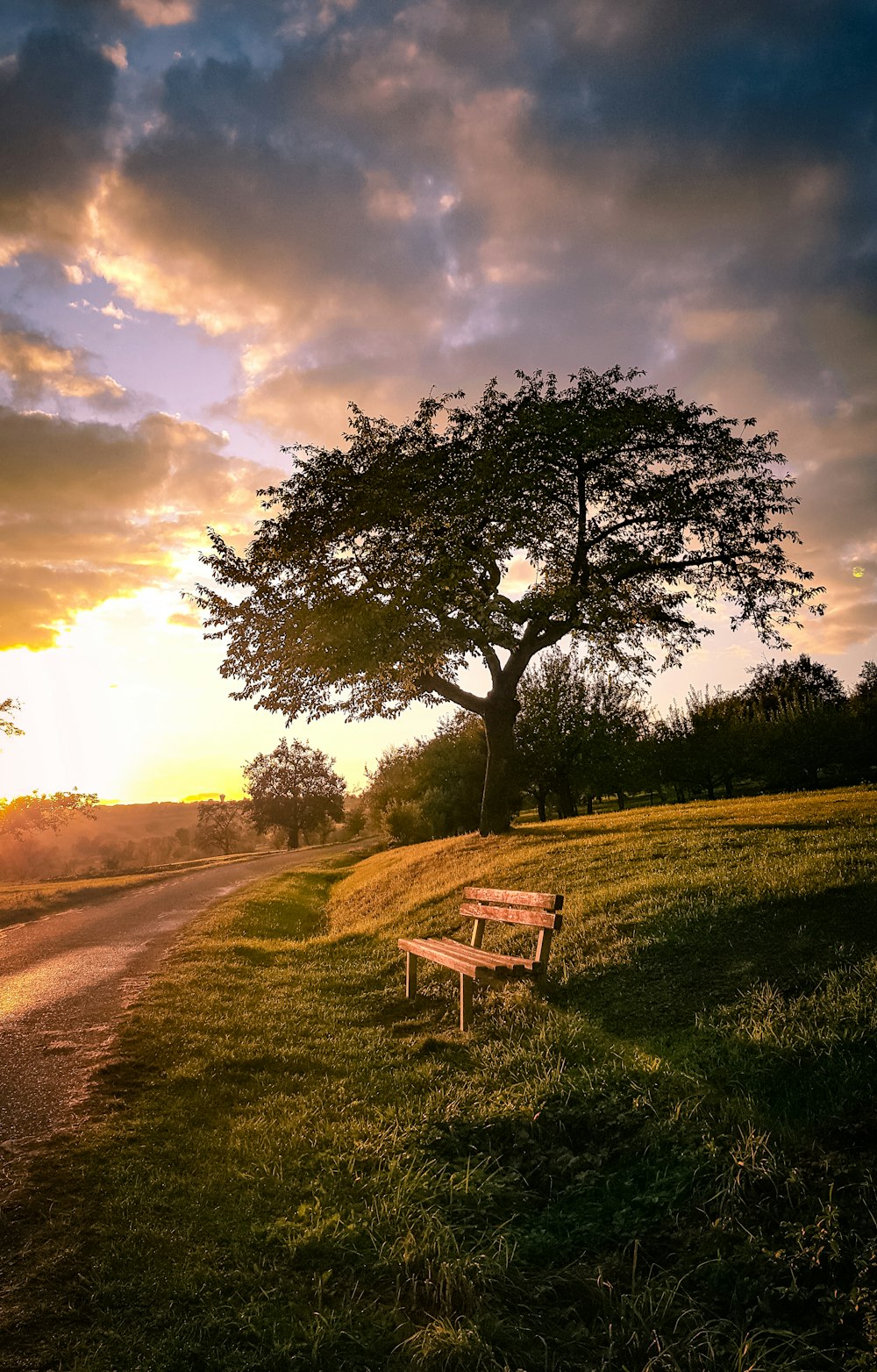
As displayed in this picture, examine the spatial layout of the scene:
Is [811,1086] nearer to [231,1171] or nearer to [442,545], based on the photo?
[231,1171]

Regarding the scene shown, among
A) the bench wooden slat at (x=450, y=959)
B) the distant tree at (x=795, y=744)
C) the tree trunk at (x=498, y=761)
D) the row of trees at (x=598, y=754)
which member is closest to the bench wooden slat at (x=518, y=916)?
the bench wooden slat at (x=450, y=959)

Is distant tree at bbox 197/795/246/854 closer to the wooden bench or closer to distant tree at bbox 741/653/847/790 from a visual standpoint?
distant tree at bbox 741/653/847/790

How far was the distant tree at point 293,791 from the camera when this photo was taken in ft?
256

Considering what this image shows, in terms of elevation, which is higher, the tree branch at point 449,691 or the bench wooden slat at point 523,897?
the tree branch at point 449,691

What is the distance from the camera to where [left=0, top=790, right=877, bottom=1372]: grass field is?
3404mm

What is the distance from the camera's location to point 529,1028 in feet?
24.4

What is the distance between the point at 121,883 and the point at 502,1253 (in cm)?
2893

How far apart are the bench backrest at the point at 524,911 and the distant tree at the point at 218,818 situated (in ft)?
265

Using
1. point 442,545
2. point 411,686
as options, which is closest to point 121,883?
point 411,686

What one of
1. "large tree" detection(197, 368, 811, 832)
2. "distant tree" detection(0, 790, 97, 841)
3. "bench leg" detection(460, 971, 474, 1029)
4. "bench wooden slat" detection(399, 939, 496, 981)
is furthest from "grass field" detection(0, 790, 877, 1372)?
"distant tree" detection(0, 790, 97, 841)

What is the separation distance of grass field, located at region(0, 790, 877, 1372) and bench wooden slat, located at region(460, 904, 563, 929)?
857 millimetres

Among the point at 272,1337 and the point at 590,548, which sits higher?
the point at 590,548

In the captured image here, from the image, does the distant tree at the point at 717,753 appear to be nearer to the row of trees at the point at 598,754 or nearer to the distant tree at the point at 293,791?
the row of trees at the point at 598,754

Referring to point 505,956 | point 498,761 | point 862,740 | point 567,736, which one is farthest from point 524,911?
point 862,740
